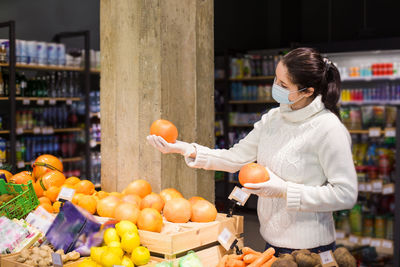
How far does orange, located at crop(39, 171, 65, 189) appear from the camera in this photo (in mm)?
3082

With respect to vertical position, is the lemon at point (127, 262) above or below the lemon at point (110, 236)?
below

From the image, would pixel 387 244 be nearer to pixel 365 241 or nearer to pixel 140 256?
pixel 365 241

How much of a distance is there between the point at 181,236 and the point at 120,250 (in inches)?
11.2

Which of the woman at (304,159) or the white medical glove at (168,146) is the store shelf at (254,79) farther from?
the woman at (304,159)

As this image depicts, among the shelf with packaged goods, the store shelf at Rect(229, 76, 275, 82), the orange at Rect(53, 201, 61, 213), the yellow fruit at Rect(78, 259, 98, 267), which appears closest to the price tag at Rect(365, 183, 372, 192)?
the store shelf at Rect(229, 76, 275, 82)

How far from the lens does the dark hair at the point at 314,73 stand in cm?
221

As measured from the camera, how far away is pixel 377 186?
4.98 metres

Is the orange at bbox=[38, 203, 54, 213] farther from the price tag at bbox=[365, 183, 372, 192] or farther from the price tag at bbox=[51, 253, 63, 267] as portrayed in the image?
the price tag at bbox=[365, 183, 372, 192]

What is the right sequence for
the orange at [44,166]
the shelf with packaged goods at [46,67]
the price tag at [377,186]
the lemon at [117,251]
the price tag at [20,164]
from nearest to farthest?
the lemon at [117,251]
the orange at [44,166]
the price tag at [377,186]
the price tag at [20,164]
the shelf with packaged goods at [46,67]

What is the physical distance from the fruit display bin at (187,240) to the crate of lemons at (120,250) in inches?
2.1

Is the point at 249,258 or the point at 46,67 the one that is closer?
the point at 249,258

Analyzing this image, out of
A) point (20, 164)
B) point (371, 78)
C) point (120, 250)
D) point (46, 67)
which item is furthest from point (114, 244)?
point (46, 67)

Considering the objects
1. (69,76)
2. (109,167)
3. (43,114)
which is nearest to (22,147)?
(43,114)

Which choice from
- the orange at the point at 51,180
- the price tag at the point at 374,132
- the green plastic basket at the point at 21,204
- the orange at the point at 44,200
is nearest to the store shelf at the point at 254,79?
the price tag at the point at 374,132
